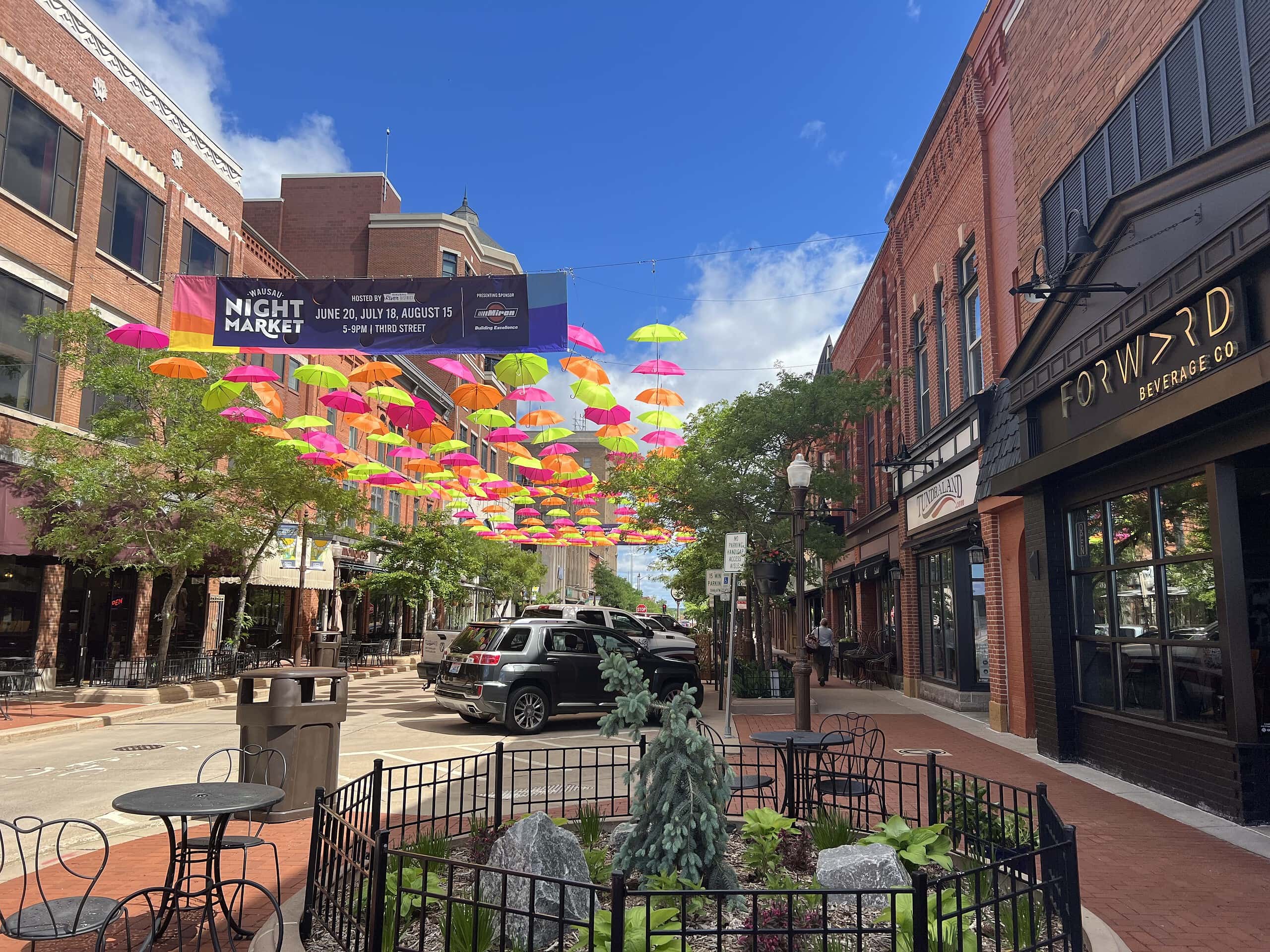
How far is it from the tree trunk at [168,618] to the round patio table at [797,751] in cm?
1538

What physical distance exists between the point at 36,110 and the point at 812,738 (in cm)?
2080

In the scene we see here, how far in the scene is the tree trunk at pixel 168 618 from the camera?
19.1m

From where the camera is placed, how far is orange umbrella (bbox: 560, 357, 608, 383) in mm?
17109

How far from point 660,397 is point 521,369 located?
173 inches

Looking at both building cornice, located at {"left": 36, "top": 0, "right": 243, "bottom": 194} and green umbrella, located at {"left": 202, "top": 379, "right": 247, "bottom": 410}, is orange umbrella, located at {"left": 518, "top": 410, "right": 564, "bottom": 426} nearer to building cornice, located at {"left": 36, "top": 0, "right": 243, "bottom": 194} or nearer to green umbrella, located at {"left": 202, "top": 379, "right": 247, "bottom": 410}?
green umbrella, located at {"left": 202, "top": 379, "right": 247, "bottom": 410}

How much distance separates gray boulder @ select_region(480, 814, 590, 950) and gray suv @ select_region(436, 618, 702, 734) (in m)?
8.98

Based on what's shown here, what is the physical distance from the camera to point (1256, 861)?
21.8 feet

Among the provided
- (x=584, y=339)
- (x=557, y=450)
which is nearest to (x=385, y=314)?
(x=584, y=339)

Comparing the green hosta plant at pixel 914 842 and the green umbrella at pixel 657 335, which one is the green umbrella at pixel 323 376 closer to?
the green umbrella at pixel 657 335

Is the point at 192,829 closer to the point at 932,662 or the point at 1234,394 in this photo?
the point at 1234,394

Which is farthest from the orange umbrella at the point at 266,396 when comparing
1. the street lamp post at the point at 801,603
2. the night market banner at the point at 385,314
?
the street lamp post at the point at 801,603

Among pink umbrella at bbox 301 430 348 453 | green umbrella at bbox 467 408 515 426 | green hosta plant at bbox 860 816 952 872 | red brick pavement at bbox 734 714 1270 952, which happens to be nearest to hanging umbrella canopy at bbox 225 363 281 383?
pink umbrella at bbox 301 430 348 453

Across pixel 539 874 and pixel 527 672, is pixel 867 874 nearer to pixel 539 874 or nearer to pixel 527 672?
pixel 539 874

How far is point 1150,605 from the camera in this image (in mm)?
9453
